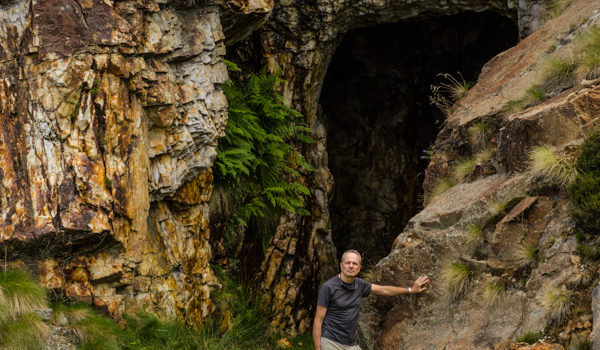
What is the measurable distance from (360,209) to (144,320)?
1225cm

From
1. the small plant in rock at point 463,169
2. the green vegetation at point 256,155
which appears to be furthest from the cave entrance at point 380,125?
the small plant in rock at point 463,169

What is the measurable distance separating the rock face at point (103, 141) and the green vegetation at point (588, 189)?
5.37 metres

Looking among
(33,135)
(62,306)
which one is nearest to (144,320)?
(62,306)

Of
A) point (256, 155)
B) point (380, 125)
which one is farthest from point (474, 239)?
point (380, 125)

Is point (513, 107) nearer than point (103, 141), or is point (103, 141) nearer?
point (103, 141)

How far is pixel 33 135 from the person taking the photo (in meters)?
7.06

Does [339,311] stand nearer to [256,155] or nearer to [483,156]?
[483,156]

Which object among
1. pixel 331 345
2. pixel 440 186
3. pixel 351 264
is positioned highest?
pixel 440 186

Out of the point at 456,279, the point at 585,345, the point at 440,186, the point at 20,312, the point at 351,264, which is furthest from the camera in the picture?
the point at 440,186

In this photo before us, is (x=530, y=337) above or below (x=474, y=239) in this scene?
below

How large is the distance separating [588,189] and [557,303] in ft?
3.86

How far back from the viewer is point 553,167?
6152mm

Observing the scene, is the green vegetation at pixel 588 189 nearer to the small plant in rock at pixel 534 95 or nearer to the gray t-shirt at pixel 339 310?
the small plant in rock at pixel 534 95

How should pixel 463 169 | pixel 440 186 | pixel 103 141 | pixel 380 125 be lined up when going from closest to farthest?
pixel 103 141 < pixel 463 169 < pixel 440 186 < pixel 380 125
